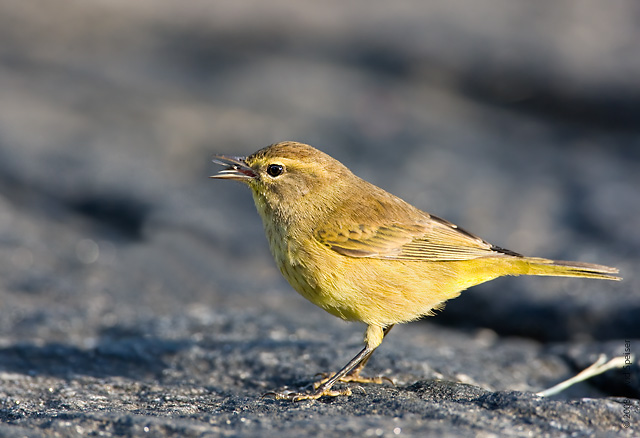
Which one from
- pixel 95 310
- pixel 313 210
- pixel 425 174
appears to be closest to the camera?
pixel 313 210

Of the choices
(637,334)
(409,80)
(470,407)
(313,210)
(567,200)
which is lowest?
(470,407)

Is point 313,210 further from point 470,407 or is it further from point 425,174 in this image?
point 425,174

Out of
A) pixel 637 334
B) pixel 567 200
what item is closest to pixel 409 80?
pixel 567 200

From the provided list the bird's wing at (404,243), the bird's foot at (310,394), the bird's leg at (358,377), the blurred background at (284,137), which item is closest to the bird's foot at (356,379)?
the bird's leg at (358,377)

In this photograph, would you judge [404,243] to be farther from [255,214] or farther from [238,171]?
[255,214]

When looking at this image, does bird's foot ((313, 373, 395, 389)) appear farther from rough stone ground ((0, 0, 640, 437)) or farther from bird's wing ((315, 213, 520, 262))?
bird's wing ((315, 213, 520, 262))

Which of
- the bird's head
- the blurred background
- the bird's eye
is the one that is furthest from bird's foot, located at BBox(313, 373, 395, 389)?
the blurred background
